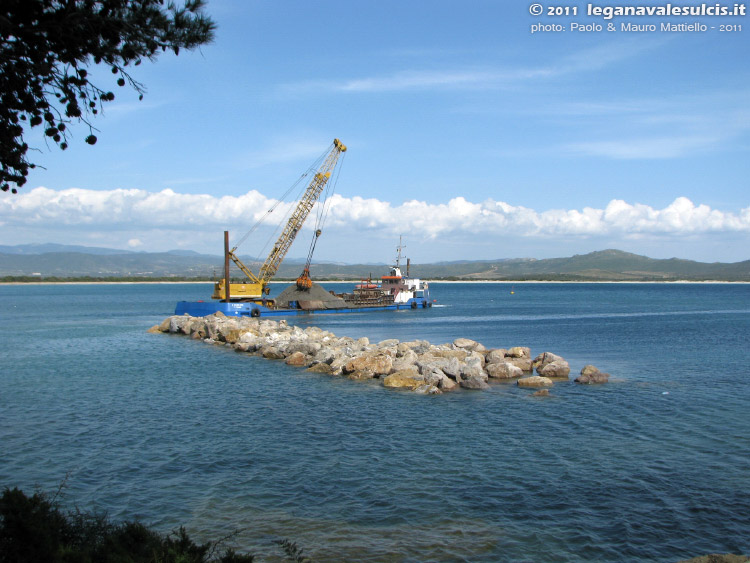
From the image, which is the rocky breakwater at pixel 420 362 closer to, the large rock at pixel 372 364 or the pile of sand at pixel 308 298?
the large rock at pixel 372 364

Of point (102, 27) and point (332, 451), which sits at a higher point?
point (102, 27)

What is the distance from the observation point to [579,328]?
46.6m

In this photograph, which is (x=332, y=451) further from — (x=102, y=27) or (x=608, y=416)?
(x=102, y=27)

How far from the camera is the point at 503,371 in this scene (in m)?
22.6

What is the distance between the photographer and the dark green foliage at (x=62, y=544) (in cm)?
571

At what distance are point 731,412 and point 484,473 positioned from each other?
9.11 metres

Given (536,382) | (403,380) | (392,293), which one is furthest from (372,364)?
(392,293)

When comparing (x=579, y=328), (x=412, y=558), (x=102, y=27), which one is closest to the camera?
(x=102, y=27)

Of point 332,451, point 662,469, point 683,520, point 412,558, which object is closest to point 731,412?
point 662,469

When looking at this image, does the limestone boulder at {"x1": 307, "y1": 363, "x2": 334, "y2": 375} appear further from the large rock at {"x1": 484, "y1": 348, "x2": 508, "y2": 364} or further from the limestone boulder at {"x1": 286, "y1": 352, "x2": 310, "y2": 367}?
the large rock at {"x1": 484, "y1": 348, "x2": 508, "y2": 364}

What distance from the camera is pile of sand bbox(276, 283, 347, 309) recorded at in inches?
2552

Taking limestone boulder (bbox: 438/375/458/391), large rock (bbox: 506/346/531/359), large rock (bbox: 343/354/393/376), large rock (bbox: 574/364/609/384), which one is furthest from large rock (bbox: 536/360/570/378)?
large rock (bbox: 343/354/393/376)

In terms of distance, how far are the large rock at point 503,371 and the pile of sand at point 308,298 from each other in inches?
1707

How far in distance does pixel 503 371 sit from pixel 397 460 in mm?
10617
